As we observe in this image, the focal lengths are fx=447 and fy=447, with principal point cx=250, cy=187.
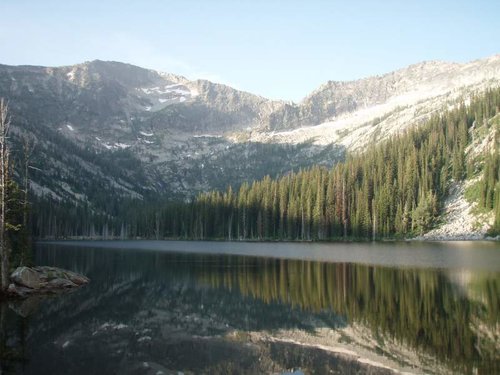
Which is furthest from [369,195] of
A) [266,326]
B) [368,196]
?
[266,326]

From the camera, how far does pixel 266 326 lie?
85.8ft

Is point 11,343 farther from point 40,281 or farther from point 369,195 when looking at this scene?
point 369,195

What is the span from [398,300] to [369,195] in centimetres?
11696

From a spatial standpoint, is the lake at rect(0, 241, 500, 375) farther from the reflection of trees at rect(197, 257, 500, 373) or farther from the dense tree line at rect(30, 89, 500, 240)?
the dense tree line at rect(30, 89, 500, 240)

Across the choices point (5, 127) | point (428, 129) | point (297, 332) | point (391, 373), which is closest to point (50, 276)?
point (5, 127)

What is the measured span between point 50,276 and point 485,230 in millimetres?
101338

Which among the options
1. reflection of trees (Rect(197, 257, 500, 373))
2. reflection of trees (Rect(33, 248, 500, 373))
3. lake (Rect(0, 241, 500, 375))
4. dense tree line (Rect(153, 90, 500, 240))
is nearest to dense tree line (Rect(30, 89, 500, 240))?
dense tree line (Rect(153, 90, 500, 240))

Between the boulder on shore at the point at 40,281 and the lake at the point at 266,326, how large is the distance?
225 cm

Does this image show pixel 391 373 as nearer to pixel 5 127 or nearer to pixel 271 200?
pixel 5 127

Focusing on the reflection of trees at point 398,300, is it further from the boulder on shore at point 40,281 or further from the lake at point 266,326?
the boulder on shore at point 40,281

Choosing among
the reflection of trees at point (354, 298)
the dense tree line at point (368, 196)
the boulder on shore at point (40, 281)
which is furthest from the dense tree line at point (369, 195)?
the boulder on shore at point (40, 281)

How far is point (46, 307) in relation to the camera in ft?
105

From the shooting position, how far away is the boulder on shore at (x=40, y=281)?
3800 cm

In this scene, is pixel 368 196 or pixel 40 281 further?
pixel 368 196
